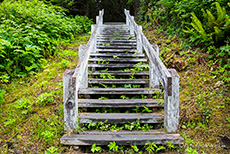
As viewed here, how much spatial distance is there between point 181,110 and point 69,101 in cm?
222

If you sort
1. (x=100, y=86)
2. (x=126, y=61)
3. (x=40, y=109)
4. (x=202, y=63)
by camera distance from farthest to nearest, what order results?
(x=126, y=61) → (x=202, y=63) → (x=100, y=86) → (x=40, y=109)

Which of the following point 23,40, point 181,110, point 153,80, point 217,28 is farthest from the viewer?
point 23,40

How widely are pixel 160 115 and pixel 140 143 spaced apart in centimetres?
70

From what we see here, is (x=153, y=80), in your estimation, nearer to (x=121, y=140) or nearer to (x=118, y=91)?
(x=118, y=91)

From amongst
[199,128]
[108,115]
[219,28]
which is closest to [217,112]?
[199,128]

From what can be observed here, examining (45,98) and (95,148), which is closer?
(95,148)

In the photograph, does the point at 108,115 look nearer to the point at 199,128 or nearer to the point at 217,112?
the point at 199,128

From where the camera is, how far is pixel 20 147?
2414mm

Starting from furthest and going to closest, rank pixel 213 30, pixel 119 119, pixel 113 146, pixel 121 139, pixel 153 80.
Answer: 1. pixel 213 30
2. pixel 153 80
3. pixel 119 119
4. pixel 121 139
5. pixel 113 146

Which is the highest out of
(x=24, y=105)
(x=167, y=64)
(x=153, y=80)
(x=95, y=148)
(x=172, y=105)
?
(x=167, y=64)

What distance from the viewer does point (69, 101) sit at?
238cm

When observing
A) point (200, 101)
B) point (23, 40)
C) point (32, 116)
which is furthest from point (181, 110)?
point (23, 40)

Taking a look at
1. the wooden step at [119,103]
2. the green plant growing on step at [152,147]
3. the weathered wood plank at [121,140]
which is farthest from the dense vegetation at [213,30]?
the green plant growing on step at [152,147]

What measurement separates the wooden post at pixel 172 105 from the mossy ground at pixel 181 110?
14.1 inches
